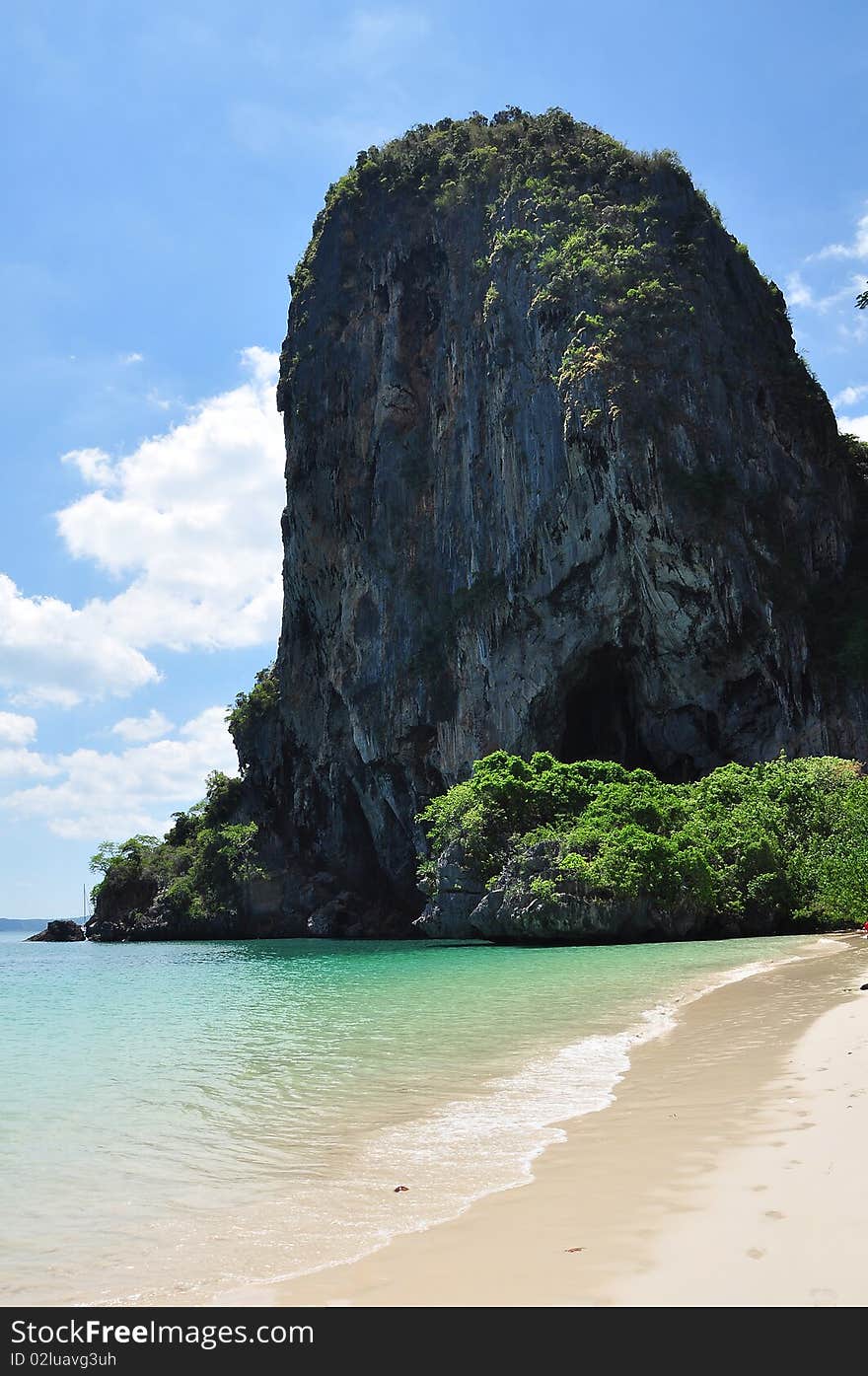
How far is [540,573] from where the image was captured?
39281mm

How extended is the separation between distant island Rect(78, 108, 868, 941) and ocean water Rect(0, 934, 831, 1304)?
14551 mm

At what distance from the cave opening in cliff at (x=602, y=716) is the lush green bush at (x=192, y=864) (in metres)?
19.4

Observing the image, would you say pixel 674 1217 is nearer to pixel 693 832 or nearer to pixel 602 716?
pixel 693 832

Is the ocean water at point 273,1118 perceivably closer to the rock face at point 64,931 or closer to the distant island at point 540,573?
the distant island at point 540,573

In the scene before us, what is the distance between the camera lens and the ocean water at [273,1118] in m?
3.56

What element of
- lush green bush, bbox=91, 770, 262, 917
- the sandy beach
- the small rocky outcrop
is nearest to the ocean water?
the sandy beach

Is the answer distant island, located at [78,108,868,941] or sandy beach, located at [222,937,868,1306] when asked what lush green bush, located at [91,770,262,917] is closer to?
distant island, located at [78,108,868,941]

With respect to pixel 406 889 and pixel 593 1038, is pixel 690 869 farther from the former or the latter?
pixel 406 889

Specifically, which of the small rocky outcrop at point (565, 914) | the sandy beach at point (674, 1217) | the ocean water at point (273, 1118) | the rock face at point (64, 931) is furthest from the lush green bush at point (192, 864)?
the sandy beach at point (674, 1217)

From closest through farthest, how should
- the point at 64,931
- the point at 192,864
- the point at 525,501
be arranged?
the point at 525,501 < the point at 192,864 < the point at 64,931

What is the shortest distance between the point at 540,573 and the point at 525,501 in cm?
335

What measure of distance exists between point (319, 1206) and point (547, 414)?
127 feet

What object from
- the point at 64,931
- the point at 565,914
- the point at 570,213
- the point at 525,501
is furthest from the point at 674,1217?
the point at 64,931

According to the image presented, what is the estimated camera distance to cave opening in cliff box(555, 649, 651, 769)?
39.2 metres
